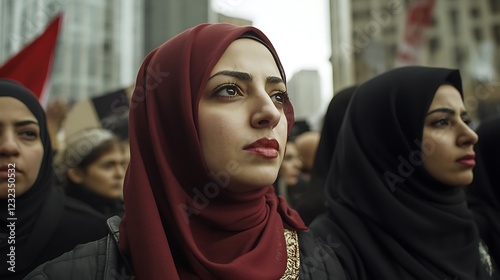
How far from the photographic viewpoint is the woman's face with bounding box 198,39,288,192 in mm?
1281

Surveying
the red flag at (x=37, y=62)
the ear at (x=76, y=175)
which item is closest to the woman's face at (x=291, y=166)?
the ear at (x=76, y=175)

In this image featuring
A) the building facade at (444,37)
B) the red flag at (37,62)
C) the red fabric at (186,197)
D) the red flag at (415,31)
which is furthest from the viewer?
the building facade at (444,37)

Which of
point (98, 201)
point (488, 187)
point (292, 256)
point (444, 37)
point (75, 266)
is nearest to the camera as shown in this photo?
point (75, 266)

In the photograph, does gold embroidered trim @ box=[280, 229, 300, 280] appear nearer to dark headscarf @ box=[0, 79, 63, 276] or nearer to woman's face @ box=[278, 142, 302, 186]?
dark headscarf @ box=[0, 79, 63, 276]

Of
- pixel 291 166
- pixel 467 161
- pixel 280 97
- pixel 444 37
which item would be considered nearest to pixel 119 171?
pixel 291 166

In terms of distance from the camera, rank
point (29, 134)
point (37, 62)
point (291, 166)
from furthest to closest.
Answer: point (291, 166)
point (37, 62)
point (29, 134)

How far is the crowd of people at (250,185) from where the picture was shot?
1281 mm

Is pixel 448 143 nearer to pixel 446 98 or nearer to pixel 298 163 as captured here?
pixel 446 98

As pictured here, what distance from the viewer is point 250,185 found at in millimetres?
1289

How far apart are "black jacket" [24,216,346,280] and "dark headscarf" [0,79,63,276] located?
503 mm

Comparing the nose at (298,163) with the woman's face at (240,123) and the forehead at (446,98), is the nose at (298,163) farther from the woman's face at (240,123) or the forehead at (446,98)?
the woman's face at (240,123)

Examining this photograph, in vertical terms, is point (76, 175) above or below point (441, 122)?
below

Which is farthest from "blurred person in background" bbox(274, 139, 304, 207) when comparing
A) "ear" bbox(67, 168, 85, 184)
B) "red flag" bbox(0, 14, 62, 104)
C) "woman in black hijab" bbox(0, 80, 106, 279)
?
"woman in black hijab" bbox(0, 80, 106, 279)

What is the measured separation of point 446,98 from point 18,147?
179cm
